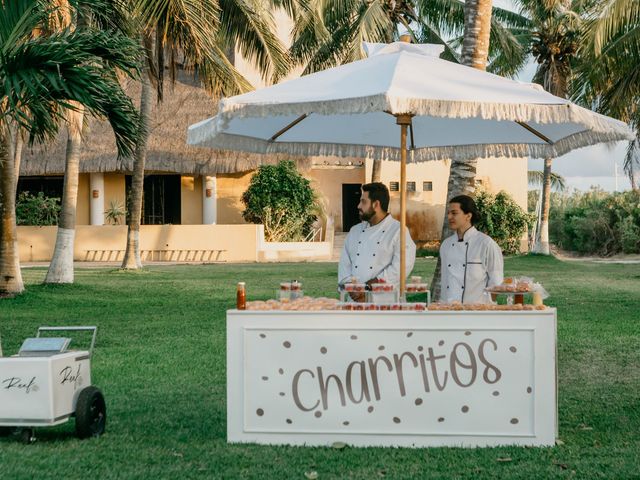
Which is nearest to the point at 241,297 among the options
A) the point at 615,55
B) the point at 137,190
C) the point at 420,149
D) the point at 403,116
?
the point at 403,116

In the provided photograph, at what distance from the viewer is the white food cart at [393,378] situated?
215 inches

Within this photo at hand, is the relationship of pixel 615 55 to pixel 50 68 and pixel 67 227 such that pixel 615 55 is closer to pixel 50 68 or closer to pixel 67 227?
pixel 67 227

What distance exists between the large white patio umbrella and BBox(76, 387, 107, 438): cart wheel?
1.76 metres

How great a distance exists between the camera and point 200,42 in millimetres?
14562

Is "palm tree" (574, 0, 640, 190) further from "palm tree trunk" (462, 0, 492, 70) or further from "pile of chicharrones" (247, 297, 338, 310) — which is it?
"pile of chicharrones" (247, 297, 338, 310)

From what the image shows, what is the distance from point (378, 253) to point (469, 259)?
2.16 ft

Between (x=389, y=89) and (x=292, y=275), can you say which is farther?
(x=292, y=275)

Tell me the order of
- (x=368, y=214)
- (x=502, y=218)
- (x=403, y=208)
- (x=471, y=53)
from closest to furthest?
(x=403, y=208) < (x=368, y=214) < (x=471, y=53) < (x=502, y=218)

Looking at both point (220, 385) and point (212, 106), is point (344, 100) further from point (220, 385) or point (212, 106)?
point (212, 106)

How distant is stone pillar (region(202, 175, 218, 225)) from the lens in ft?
99.8

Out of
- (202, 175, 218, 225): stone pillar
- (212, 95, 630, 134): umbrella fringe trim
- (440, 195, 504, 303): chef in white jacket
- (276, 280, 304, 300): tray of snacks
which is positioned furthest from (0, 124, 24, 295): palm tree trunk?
(202, 175, 218, 225): stone pillar

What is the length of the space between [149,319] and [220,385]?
5338mm

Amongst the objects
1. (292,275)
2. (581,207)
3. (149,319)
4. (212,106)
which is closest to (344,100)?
A: (149,319)

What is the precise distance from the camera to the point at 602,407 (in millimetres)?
6914
